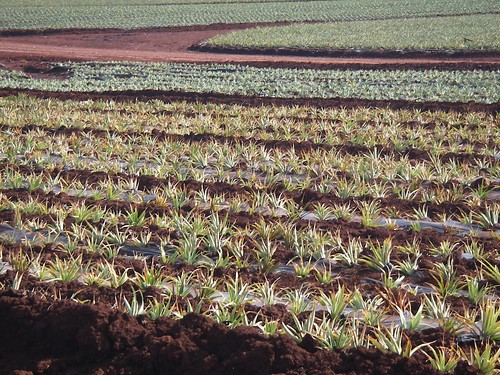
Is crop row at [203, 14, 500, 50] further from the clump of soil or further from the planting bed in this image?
the clump of soil

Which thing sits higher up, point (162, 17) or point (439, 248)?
point (162, 17)

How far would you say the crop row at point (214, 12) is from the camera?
41.3 metres

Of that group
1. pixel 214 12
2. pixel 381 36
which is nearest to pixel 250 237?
pixel 381 36

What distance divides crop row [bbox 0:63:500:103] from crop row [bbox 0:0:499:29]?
1829 cm

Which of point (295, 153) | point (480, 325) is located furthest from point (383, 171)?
point (480, 325)

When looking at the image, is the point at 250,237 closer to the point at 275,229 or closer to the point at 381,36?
the point at 275,229

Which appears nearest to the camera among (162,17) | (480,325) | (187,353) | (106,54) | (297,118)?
(187,353)

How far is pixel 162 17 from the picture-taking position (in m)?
44.0

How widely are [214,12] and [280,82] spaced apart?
29.3 m

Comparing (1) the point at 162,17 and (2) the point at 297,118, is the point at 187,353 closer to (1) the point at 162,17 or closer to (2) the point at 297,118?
(2) the point at 297,118

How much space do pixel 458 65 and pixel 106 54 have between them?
13.6 metres

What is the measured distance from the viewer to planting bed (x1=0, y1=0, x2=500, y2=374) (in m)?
4.31

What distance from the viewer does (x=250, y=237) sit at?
20.6 feet

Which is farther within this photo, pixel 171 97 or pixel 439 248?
pixel 171 97
